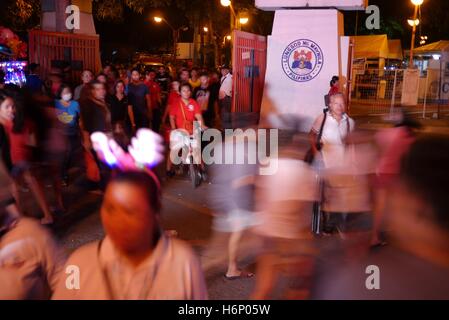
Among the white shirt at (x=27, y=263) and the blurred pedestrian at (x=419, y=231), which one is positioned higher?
the blurred pedestrian at (x=419, y=231)

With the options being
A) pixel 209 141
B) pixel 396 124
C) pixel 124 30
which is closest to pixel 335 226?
pixel 396 124

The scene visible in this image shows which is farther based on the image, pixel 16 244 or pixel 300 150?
pixel 300 150

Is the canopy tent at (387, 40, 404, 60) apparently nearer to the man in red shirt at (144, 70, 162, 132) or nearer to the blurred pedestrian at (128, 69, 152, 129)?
the man in red shirt at (144, 70, 162, 132)

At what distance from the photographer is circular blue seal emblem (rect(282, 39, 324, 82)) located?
1451 centimetres

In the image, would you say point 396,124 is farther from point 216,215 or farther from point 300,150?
point 216,215

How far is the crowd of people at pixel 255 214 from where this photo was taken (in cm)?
227

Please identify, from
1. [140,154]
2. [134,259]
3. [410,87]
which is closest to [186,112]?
[140,154]

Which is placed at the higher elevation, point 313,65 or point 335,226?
point 313,65

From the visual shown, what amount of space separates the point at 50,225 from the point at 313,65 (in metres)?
9.26

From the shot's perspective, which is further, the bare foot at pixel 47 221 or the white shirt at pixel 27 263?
the bare foot at pixel 47 221

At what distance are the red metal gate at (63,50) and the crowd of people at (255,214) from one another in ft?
18.3

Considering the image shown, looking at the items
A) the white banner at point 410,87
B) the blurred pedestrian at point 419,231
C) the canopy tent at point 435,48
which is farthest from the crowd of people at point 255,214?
the canopy tent at point 435,48

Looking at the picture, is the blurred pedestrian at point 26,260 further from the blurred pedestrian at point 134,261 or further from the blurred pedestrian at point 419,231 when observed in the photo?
the blurred pedestrian at point 419,231
